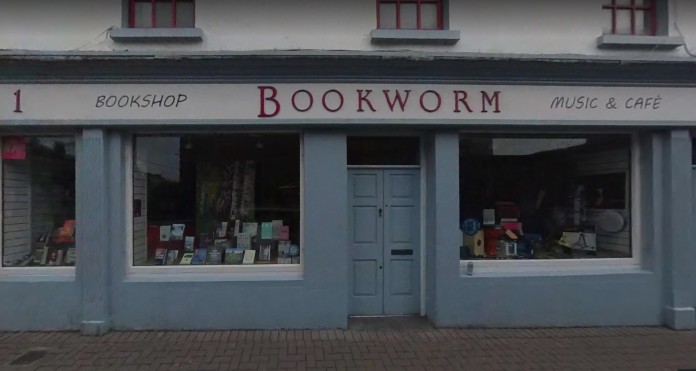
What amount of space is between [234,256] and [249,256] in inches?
7.6

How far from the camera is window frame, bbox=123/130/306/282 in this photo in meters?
6.11

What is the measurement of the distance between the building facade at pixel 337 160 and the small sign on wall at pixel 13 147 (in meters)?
0.09

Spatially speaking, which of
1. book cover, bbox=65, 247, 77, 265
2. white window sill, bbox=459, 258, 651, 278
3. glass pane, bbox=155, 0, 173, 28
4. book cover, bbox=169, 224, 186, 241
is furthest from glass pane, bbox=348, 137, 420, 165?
book cover, bbox=65, 247, 77, 265

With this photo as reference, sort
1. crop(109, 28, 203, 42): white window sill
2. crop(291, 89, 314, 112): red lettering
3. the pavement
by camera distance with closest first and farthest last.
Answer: the pavement
crop(109, 28, 203, 42): white window sill
crop(291, 89, 314, 112): red lettering

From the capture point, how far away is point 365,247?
6410mm

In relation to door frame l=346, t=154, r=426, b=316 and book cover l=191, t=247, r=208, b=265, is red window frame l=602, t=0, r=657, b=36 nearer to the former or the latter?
door frame l=346, t=154, r=426, b=316

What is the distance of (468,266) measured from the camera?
6312mm

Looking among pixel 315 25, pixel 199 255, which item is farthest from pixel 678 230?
pixel 199 255

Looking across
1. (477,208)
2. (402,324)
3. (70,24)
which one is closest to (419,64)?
(477,208)

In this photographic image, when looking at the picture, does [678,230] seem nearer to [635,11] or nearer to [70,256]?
[635,11]

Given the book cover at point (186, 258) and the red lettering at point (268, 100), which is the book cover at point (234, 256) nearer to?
the book cover at point (186, 258)

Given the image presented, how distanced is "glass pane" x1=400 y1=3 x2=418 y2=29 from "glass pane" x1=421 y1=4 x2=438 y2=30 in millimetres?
92

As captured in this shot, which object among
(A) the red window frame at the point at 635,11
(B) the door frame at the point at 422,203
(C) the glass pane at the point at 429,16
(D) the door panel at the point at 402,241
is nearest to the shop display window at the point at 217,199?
(B) the door frame at the point at 422,203

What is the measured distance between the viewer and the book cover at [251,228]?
649 centimetres
